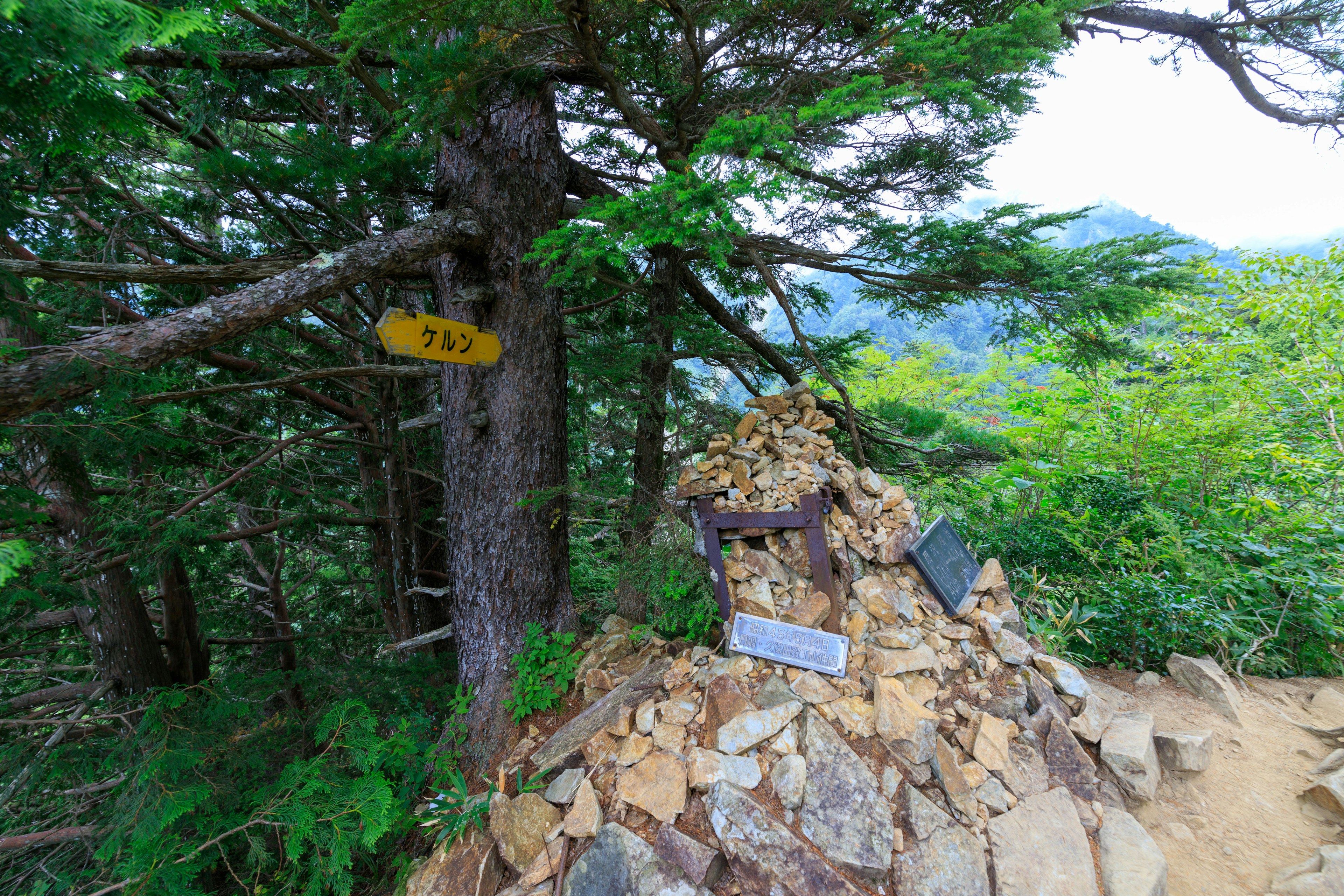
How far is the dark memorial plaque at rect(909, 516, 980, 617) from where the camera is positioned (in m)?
3.16

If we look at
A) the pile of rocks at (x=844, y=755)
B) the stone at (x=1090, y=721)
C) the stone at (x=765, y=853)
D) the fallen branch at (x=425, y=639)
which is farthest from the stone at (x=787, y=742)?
the fallen branch at (x=425, y=639)

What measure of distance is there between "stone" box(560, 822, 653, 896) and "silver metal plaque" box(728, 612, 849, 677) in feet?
3.51

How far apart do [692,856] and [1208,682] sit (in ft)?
13.4

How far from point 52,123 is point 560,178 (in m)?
2.34

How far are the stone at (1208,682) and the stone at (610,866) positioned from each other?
167 inches

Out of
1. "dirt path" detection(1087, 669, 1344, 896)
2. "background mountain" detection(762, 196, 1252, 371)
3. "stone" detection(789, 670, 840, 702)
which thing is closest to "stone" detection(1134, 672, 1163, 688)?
"dirt path" detection(1087, 669, 1344, 896)

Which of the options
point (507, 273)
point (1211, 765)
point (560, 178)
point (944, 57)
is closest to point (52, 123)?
point (507, 273)

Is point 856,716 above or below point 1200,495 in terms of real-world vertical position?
below

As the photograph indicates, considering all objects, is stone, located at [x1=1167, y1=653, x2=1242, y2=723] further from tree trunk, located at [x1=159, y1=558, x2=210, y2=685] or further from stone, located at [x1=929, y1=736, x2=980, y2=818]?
tree trunk, located at [x1=159, y1=558, x2=210, y2=685]

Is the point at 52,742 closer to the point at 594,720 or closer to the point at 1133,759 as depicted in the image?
the point at 594,720

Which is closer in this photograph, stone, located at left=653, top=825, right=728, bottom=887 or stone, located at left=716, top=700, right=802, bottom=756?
stone, located at left=653, top=825, right=728, bottom=887

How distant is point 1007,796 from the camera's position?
2.51 metres

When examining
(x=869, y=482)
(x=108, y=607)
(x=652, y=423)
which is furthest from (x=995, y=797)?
(x=108, y=607)

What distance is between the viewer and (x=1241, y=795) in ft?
9.63
